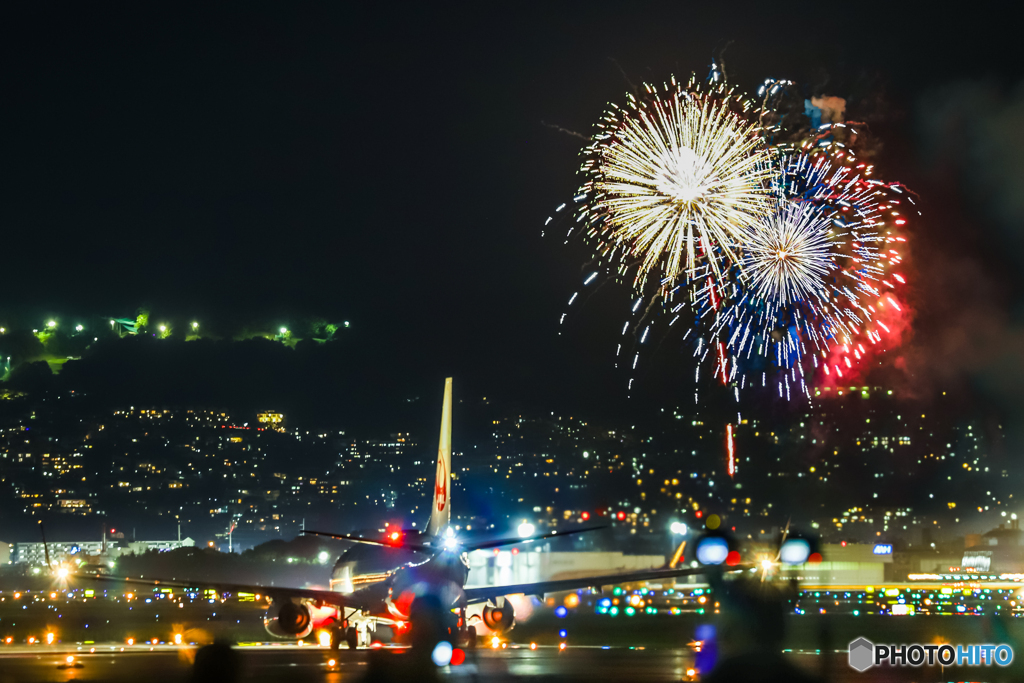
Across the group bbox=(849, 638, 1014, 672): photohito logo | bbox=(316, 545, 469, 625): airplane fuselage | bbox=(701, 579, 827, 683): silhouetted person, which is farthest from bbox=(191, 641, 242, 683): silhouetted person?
bbox=(316, 545, 469, 625): airplane fuselage

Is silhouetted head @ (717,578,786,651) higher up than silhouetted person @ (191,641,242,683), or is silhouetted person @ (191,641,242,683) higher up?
silhouetted head @ (717,578,786,651)

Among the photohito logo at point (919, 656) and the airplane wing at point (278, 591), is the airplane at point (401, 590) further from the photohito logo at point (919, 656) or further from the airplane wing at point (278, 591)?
the photohito logo at point (919, 656)

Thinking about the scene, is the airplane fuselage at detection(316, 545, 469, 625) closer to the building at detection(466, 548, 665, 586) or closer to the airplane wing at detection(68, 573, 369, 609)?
the airplane wing at detection(68, 573, 369, 609)

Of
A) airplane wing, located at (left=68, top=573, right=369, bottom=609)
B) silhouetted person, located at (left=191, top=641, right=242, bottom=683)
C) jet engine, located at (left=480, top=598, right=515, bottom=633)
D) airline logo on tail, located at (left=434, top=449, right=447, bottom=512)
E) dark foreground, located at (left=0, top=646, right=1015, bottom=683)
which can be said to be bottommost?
dark foreground, located at (left=0, top=646, right=1015, bottom=683)

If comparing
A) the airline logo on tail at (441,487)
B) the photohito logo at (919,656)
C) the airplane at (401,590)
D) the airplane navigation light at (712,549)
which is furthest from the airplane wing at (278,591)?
the airplane navigation light at (712,549)

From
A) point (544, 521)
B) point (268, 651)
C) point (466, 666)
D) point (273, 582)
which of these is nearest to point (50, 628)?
point (268, 651)

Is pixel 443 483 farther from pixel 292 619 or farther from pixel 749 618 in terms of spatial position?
pixel 749 618

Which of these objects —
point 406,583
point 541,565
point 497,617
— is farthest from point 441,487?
point 541,565

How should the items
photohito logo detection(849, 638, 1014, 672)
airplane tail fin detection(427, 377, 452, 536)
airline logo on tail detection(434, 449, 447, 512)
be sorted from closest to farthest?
1. photohito logo detection(849, 638, 1014, 672)
2. airplane tail fin detection(427, 377, 452, 536)
3. airline logo on tail detection(434, 449, 447, 512)

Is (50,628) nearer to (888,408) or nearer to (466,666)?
(466,666)
